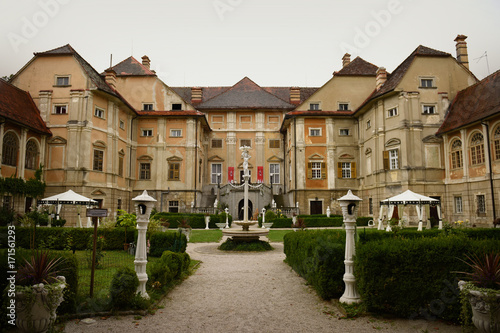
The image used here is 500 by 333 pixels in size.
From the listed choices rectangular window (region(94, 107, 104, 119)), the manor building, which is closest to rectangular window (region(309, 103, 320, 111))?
the manor building

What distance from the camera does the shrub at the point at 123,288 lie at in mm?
6152

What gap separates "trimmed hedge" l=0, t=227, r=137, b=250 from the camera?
13.5m

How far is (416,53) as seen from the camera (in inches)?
1057

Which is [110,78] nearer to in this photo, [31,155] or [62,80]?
[62,80]

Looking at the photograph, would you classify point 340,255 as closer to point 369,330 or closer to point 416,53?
point 369,330

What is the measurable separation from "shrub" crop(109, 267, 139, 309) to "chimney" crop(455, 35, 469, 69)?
107 feet

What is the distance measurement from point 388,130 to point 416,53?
6538mm

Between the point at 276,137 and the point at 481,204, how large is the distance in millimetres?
21379

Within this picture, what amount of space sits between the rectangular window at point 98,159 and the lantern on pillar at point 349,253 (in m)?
23.8

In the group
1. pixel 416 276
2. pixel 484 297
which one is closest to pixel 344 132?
pixel 416 276

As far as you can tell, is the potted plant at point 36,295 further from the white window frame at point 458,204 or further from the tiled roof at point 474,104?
the white window frame at point 458,204

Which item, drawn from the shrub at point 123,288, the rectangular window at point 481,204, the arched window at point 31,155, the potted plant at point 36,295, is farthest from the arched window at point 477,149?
the arched window at point 31,155

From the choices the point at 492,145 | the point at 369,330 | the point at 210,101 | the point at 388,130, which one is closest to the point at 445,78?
the point at 388,130

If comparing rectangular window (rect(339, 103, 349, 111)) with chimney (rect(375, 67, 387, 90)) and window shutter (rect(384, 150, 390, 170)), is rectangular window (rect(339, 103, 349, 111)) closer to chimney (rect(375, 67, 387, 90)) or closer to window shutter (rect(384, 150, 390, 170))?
chimney (rect(375, 67, 387, 90))
